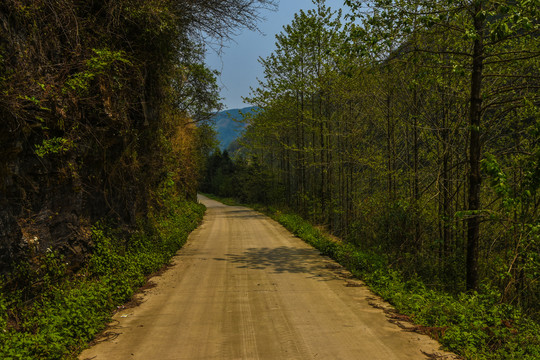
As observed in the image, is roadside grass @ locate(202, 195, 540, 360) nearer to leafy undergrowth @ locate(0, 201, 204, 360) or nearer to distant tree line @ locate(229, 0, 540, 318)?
distant tree line @ locate(229, 0, 540, 318)

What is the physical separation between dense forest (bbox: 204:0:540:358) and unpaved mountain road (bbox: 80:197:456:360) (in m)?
2.23

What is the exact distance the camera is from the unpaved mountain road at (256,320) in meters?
4.32

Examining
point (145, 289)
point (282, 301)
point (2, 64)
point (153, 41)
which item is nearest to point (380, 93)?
point (153, 41)

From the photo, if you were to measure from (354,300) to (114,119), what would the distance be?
6453 mm

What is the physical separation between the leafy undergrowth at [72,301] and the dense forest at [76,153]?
0.07 feet

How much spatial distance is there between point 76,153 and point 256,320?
15.4ft

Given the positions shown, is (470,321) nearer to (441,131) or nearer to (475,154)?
(475,154)

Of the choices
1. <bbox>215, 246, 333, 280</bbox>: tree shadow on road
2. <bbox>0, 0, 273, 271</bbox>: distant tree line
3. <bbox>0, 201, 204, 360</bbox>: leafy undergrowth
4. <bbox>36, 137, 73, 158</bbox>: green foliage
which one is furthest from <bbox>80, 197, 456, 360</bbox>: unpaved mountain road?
<bbox>36, 137, 73, 158</bbox>: green foliage

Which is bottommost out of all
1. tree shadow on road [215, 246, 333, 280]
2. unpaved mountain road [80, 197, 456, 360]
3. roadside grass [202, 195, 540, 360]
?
tree shadow on road [215, 246, 333, 280]

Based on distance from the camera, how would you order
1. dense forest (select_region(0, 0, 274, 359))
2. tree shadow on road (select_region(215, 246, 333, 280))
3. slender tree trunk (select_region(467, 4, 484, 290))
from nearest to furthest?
1. dense forest (select_region(0, 0, 274, 359))
2. slender tree trunk (select_region(467, 4, 484, 290))
3. tree shadow on road (select_region(215, 246, 333, 280))

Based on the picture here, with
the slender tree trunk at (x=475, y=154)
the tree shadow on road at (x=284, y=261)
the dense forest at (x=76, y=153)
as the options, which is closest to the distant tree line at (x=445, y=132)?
the slender tree trunk at (x=475, y=154)

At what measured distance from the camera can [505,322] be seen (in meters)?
5.10

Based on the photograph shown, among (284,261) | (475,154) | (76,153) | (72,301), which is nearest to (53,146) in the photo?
(76,153)

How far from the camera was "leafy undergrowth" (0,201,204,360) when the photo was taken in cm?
394
